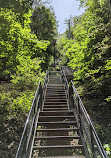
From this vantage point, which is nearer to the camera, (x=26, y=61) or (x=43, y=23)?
(x=26, y=61)

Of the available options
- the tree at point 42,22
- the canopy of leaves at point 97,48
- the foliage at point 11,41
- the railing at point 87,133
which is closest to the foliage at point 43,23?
the tree at point 42,22

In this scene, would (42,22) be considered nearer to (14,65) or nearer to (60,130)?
(14,65)

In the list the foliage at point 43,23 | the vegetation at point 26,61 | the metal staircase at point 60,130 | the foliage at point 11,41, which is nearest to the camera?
the metal staircase at point 60,130

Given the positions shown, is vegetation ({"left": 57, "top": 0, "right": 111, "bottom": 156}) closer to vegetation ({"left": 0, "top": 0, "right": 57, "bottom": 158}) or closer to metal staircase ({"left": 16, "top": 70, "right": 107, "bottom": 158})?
metal staircase ({"left": 16, "top": 70, "right": 107, "bottom": 158})

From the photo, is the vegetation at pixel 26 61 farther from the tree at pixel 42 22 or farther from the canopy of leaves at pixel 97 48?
the tree at pixel 42 22

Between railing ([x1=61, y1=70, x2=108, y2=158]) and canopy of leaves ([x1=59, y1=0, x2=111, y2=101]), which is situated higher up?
canopy of leaves ([x1=59, y1=0, x2=111, y2=101])

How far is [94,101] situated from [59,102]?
3.28m

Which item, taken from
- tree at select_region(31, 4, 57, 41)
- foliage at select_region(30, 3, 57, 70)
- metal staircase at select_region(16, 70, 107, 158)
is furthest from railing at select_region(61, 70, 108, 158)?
tree at select_region(31, 4, 57, 41)

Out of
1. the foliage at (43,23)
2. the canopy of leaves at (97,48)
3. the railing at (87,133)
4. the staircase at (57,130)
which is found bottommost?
the staircase at (57,130)

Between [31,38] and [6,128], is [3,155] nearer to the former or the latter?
[6,128]

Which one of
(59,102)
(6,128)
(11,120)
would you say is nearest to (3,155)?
(6,128)

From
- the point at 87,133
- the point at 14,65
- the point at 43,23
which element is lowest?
the point at 87,133

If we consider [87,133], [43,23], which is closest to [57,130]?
[87,133]

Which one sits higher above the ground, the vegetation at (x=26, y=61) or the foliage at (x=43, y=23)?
the foliage at (x=43, y=23)
